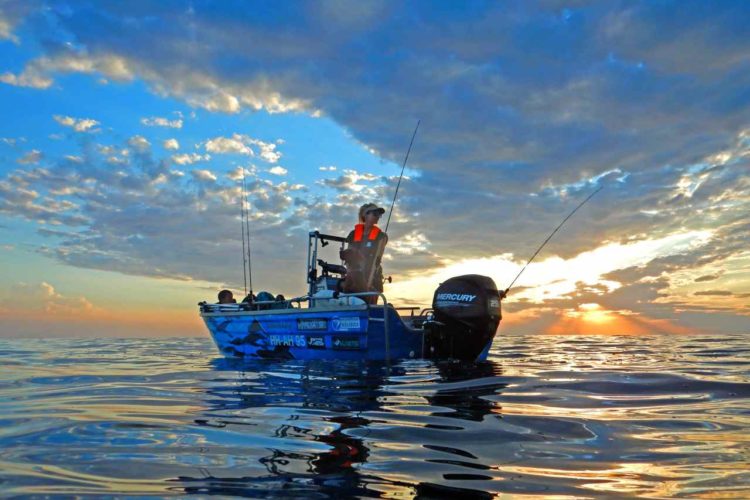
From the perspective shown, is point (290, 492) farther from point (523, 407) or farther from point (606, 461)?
point (523, 407)

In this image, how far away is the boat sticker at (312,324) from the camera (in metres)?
11.0

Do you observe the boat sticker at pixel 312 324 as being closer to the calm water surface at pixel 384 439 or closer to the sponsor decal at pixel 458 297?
the sponsor decal at pixel 458 297

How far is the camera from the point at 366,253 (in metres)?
11.1

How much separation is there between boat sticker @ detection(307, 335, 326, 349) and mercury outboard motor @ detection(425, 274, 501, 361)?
232cm

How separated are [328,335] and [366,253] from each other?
1872 mm

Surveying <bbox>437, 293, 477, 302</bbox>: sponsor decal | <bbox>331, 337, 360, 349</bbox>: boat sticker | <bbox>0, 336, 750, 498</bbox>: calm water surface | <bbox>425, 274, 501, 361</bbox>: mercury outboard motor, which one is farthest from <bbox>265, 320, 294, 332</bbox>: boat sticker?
<bbox>0, 336, 750, 498</bbox>: calm water surface

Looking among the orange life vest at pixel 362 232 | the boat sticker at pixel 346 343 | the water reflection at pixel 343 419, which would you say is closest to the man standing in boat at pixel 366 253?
the orange life vest at pixel 362 232

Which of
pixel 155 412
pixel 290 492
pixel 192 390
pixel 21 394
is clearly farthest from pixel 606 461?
pixel 21 394

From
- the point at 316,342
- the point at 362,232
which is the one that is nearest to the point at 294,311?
the point at 316,342

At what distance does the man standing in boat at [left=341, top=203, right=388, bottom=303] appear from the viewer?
11.1m

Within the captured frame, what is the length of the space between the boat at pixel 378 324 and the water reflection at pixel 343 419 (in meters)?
0.71

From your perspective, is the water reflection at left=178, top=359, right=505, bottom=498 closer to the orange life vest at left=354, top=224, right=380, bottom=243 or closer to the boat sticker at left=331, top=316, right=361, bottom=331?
the boat sticker at left=331, top=316, right=361, bottom=331

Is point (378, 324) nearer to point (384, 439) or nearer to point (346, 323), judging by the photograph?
point (346, 323)

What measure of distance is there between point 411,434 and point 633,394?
3.69 meters
